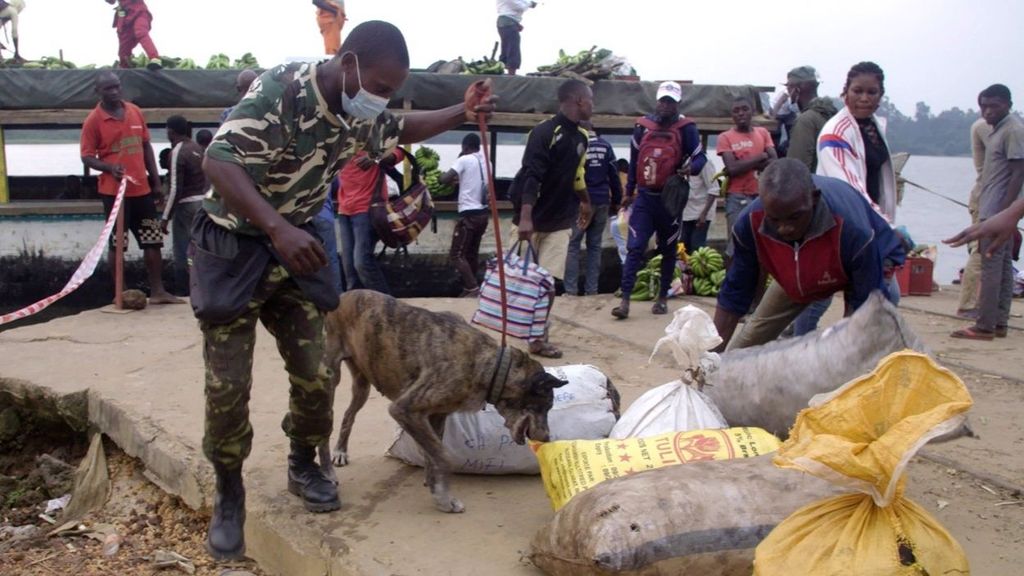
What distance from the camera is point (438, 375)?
415 centimetres

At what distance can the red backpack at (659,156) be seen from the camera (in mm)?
8508

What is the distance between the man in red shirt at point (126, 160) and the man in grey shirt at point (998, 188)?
722 centimetres

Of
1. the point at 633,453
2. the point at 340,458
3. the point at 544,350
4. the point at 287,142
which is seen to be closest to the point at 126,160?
the point at 544,350

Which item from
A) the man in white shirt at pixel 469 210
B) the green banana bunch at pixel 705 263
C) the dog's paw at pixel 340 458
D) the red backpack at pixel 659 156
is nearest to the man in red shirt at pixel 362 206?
the man in white shirt at pixel 469 210

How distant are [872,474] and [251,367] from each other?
7.53 feet

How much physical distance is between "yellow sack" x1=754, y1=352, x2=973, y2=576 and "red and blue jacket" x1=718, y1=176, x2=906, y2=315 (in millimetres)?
1520

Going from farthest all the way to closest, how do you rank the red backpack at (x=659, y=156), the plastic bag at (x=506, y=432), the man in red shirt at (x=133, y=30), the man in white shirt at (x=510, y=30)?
the man in white shirt at (x=510, y=30) → the man in red shirt at (x=133, y=30) → the red backpack at (x=659, y=156) → the plastic bag at (x=506, y=432)

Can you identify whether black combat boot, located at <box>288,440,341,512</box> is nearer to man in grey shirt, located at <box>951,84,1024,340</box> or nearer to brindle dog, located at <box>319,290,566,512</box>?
brindle dog, located at <box>319,290,566,512</box>

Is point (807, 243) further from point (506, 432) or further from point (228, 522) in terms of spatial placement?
point (228, 522)

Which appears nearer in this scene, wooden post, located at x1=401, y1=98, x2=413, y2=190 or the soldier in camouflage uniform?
the soldier in camouflage uniform

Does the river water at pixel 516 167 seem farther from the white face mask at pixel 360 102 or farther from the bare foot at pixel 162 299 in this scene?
the white face mask at pixel 360 102

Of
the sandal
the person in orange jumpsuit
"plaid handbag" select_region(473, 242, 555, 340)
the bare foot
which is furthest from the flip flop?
the person in orange jumpsuit

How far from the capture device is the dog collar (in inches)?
164

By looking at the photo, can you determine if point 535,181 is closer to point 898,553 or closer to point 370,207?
point 370,207
